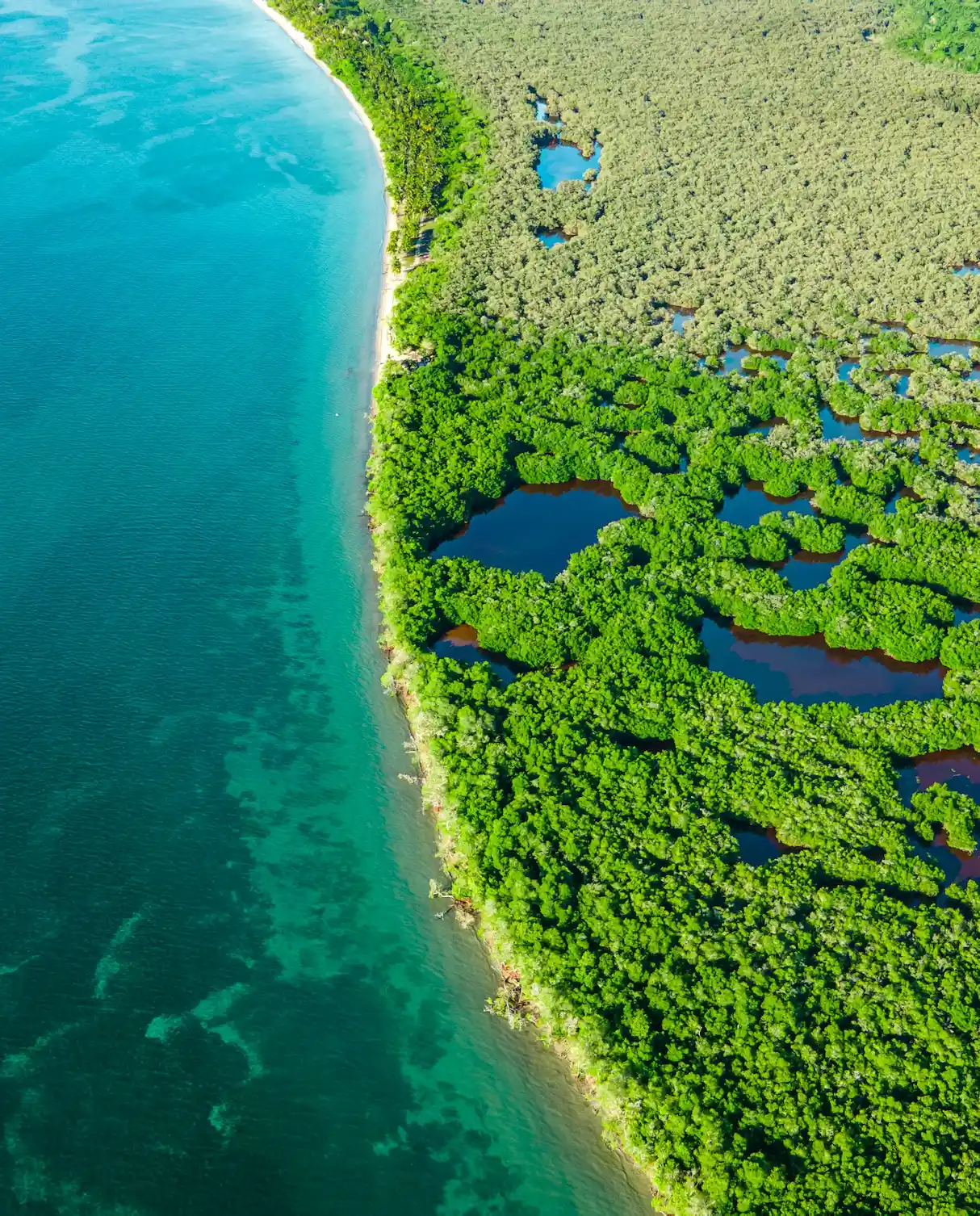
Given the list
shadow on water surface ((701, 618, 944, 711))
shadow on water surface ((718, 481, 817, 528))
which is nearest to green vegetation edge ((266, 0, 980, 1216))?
shadow on water surface ((718, 481, 817, 528))

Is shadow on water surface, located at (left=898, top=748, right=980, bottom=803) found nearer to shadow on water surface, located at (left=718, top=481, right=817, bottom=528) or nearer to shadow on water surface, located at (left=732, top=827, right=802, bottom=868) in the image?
shadow on water surface, located at (left=732, top=827, right=802, bottom=868)

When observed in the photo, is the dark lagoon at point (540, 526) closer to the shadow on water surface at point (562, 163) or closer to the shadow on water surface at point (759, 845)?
the shadow on water surface at point (759, 845)

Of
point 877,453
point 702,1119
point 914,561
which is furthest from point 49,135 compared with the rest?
point 702,1119

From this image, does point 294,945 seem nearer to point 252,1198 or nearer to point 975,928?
point 252,1198

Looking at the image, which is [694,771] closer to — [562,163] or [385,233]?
[385,233]

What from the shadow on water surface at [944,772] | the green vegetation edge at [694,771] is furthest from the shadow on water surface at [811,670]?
the shadow on water surface at [944,772]
